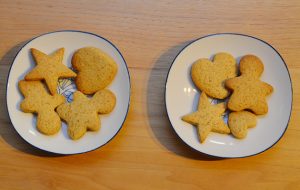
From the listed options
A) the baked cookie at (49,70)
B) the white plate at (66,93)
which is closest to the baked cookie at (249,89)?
the white plate at (66,93)

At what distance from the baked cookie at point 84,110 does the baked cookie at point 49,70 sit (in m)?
0.05

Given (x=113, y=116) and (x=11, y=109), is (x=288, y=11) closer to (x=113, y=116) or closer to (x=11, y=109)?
(x=113, y=116)

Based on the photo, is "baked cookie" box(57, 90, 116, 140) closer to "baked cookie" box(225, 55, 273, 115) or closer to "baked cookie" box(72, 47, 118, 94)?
"baked cookie" box(72, 47, 118, 94)

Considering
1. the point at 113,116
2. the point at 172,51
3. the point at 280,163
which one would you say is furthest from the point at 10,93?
the point at 280,163

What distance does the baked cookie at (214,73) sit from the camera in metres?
0.80

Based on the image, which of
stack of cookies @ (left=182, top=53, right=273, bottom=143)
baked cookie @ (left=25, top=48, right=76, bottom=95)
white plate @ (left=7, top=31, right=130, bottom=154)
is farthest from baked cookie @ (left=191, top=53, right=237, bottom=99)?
baked cookie @ (left=25, top=48, right=76, bottom=95)

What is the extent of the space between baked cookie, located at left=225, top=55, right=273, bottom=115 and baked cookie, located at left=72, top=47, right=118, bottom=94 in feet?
0.94

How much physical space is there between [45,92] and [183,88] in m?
0.34

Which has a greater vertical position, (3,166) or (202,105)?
(202,105)

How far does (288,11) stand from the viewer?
907mm

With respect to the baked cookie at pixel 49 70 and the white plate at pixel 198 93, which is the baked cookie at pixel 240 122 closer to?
the white plate at pixel 198 93

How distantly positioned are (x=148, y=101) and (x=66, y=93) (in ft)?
0.67

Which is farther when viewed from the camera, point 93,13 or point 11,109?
point 93,13

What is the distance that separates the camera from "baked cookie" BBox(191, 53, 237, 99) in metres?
0.80
